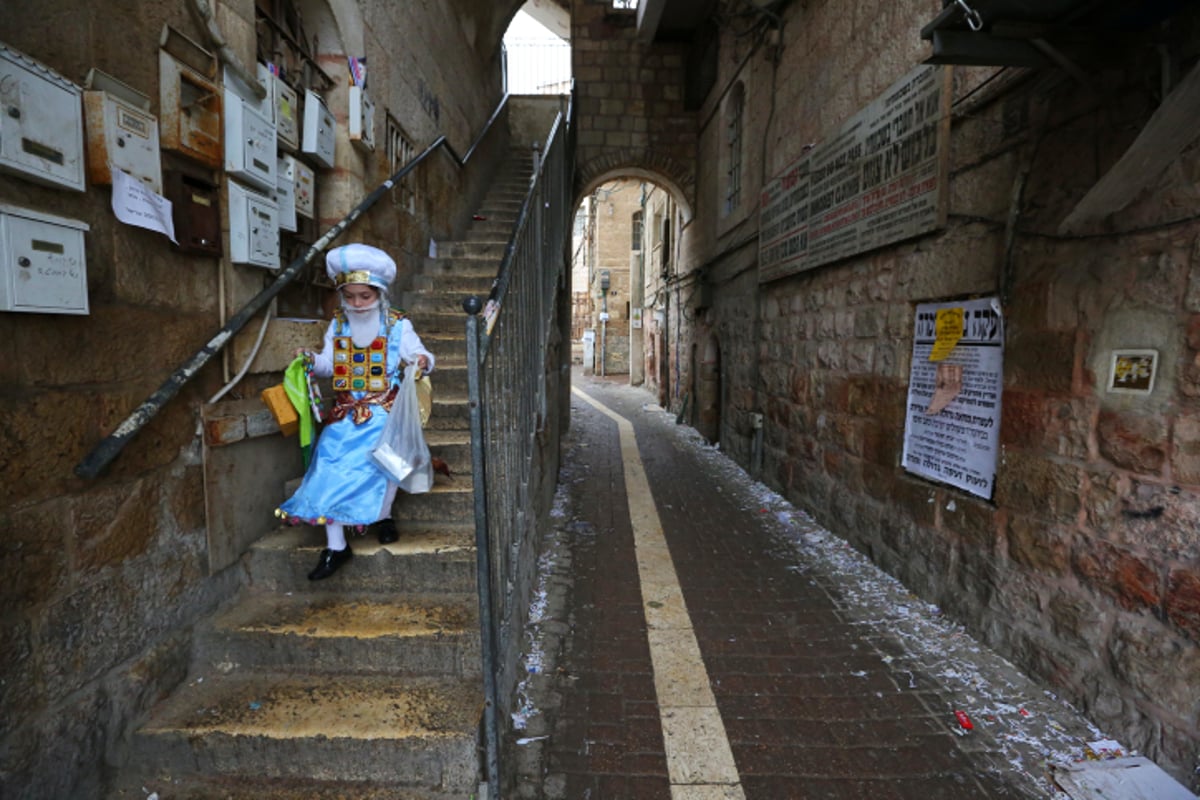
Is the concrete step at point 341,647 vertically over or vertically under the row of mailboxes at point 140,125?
under

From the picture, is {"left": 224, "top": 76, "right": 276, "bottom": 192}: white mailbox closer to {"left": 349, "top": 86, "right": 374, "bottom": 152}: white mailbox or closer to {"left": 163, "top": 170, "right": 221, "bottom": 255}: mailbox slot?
{"left": 163, "top": 170, "right": 221, "bottom": 255}: mailbox slot

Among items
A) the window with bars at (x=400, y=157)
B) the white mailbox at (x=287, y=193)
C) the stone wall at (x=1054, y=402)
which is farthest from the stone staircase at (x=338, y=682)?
the window with bars at (x=400, y=157)

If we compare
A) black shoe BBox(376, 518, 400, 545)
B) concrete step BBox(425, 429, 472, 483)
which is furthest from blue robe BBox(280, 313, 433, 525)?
concrete step BBox(425, 429, 472, 483)

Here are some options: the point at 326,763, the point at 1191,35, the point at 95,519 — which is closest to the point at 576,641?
the point at 326,763

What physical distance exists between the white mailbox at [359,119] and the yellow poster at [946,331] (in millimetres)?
3851

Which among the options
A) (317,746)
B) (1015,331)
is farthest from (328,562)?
(1015,331)

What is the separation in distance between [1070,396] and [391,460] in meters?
3.04

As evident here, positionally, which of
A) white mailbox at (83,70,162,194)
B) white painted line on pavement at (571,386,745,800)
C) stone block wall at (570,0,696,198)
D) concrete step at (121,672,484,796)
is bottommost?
white painted line on pavement at (571,386,745,800)

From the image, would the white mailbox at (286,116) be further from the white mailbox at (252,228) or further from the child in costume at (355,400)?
the child in costume at (355,400)

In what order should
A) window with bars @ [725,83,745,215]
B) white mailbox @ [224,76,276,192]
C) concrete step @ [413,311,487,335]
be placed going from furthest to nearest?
window with bars @ [725,83,745,215], concrete step @ [413,311,487,335], white mailbox @ [224,76,276,192]

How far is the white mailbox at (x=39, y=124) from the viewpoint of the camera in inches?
60.9

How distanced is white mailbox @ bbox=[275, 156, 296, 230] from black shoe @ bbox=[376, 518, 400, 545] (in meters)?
1.66

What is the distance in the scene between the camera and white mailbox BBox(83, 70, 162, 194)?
1836 millimetres

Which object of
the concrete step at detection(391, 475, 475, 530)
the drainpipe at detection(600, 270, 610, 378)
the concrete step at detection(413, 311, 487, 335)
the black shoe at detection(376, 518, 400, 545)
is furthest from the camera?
the drainpipe at detection(600, 270, 610, 378)
